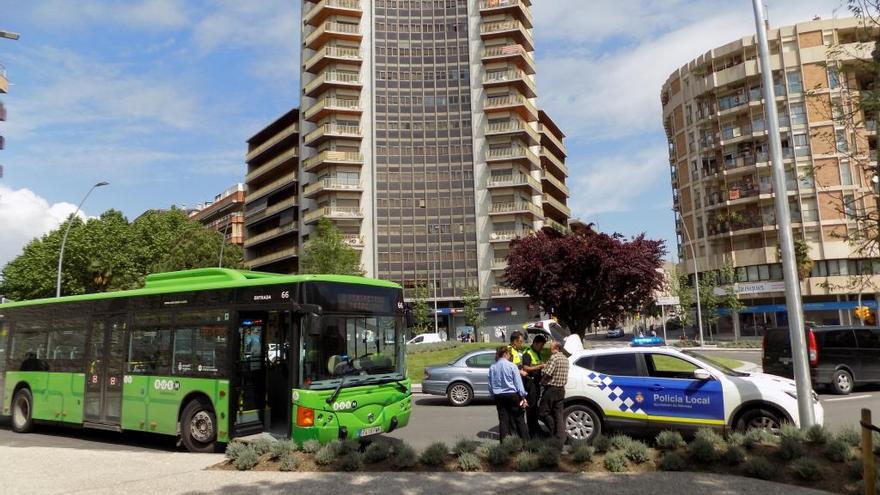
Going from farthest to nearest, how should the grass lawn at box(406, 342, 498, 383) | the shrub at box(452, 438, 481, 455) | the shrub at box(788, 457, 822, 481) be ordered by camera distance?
the grass lawn at box(406, 342, 498, 383)
the shrub at box(452, 438, 481, 455)
the shrub at box(788, 457, 822, 481)

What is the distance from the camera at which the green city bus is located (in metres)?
8.95

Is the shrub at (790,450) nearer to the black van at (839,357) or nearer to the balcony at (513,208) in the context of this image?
the black van at (839,357)

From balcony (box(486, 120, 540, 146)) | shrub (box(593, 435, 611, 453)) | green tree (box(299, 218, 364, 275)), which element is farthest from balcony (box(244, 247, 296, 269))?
shrub (box(593, 435, 611, 453))

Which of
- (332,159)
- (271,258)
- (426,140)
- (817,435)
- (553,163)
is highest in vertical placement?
(426,140)

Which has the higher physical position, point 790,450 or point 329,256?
point 329,256

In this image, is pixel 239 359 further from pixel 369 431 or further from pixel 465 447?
pixel 465 447

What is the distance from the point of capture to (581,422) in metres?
9.47

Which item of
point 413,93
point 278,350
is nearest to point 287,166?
point 413,93

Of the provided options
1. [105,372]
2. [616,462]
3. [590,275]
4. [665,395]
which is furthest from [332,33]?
[616,462]

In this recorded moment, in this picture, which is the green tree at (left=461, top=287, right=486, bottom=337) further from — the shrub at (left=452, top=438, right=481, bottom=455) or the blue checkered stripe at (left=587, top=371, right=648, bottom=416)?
the shrub at (left=452, top=438, right=481, bottom=455)

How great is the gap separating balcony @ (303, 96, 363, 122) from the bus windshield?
5253cm

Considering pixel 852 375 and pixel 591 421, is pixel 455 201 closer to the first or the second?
pixel 852 375

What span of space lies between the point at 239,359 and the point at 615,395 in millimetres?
6138

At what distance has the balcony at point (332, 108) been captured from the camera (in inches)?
2354
